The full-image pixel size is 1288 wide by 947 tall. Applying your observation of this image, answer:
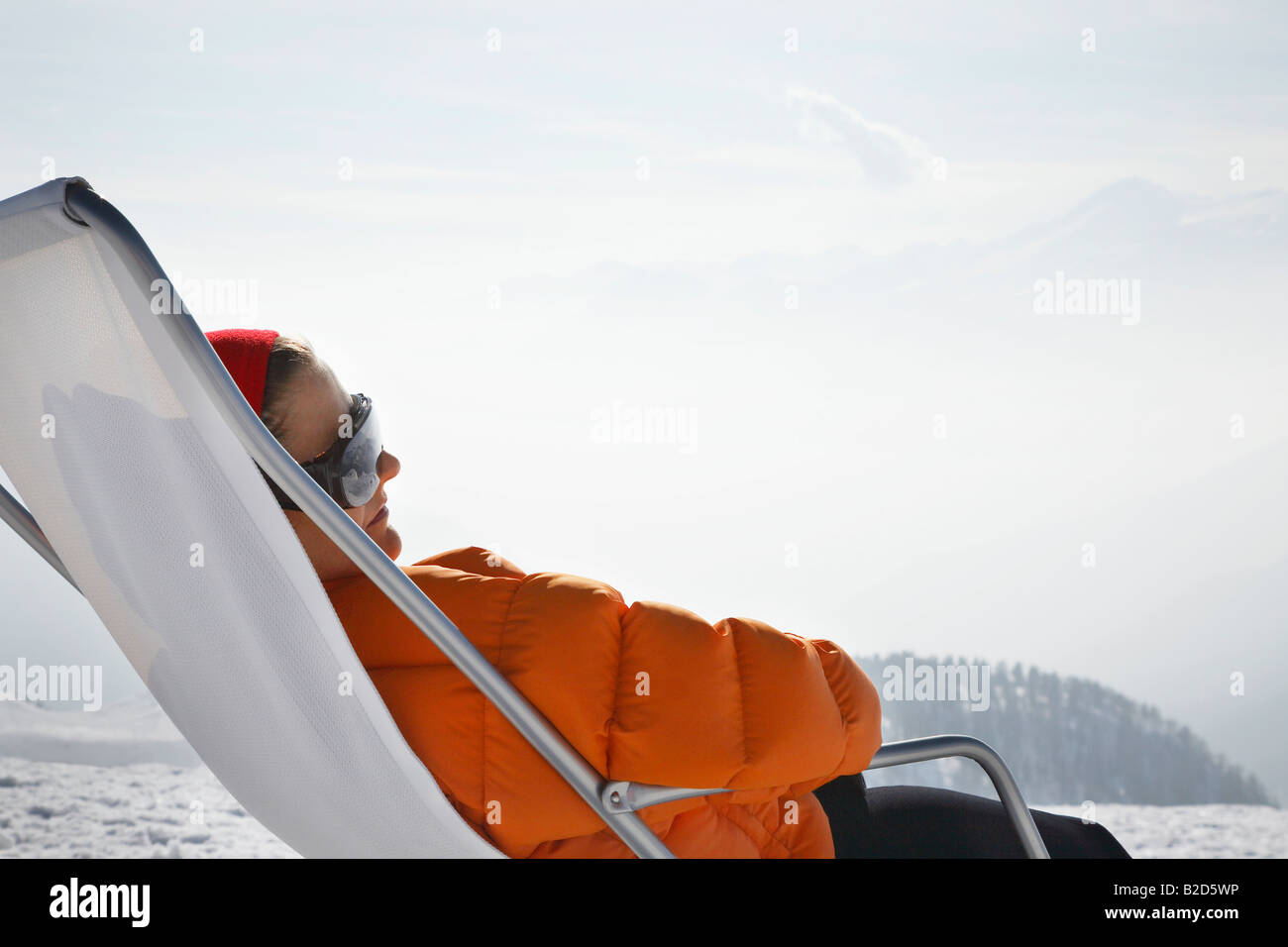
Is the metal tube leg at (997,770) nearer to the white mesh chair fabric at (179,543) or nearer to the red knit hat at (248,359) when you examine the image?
the white mesh chair fabric at (179,543)

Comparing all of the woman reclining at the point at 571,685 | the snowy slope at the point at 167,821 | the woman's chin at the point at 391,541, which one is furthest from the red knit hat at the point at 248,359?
the snowy slope at the point at 167,821

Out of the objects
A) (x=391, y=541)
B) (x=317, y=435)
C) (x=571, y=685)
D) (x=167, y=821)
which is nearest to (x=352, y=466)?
(x=317, y=435)

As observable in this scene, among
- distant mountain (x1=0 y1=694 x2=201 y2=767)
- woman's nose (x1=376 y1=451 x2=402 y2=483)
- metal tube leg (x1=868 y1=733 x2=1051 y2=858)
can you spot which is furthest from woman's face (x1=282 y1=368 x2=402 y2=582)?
distant mountain (x1=0 y1=694 x2=201 y2=767)

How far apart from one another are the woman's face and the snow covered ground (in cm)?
234

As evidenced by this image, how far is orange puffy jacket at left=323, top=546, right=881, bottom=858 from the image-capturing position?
0.91m

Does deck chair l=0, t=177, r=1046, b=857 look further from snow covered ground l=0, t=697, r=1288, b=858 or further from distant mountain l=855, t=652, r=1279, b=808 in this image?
distant mountain l=855, t=652, r=1279, b=808

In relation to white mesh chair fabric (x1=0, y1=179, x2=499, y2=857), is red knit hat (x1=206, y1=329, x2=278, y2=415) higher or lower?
higher

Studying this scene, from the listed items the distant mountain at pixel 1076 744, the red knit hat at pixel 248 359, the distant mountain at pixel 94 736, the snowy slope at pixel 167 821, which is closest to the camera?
the red knit hat at pixel 248 359

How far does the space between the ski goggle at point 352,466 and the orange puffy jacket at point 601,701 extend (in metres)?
0.12

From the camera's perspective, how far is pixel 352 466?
3.45 feet

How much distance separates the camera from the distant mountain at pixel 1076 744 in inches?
177

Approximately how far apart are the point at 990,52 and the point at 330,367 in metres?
9.66
